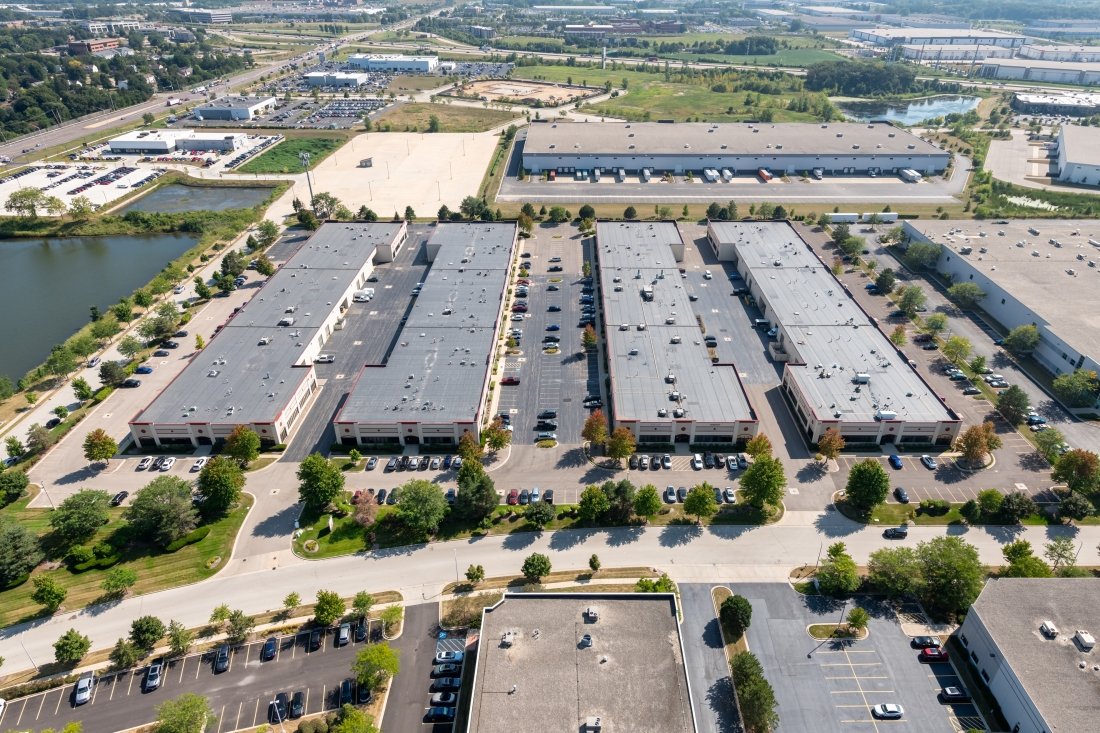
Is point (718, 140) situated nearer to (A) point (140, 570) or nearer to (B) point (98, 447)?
(B) point (98, 447)

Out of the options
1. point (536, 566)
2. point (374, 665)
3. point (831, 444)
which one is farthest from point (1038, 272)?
point (374, 665)

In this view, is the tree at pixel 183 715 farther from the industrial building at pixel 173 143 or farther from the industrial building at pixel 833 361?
the industrial building at pixel 173 143

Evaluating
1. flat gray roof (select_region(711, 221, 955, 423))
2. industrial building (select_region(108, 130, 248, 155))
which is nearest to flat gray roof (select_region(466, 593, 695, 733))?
flat gray roof (select_region(711, 221, 955, 423))

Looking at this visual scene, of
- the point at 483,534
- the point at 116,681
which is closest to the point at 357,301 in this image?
the point at 483,534

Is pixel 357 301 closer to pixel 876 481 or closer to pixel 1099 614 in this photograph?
pixel 876 481

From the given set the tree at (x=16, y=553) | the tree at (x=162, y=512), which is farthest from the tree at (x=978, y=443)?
the tree at (x=16, y=553)
